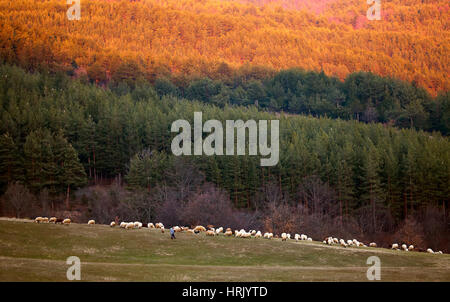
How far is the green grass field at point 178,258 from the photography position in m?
26.4

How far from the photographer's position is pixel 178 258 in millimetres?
33906

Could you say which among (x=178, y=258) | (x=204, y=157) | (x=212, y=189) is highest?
(x=204, y=157)

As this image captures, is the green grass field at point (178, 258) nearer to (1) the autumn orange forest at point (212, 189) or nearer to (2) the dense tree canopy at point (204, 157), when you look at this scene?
(1) the autumn orange forest at point (212, 189)

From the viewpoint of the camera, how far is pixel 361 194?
3487 inches

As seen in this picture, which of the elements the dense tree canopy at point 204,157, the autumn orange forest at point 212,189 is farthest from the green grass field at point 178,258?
the dense tree canopy at point 204,157

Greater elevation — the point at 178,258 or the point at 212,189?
the point at 178,258

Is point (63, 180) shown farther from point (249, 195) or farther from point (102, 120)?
point (249, 195)

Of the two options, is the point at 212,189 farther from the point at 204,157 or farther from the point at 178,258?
the point at 178,258

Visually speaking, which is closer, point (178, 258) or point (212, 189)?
point (178, 258)

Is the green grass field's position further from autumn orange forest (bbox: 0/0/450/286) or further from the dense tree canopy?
the dense tree canopy

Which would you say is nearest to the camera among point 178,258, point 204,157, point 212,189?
point 178,258

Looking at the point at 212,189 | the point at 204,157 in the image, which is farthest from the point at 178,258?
the point at 204,157

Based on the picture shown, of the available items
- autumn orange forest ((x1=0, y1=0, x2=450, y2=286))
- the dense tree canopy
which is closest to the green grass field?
autumn orange forest ((x1=0, y1=0, x2=450, y2=286))

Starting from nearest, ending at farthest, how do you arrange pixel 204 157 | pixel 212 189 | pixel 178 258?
1. pixel 178 258
2. pixel 212 189
3. pixel 204 157
